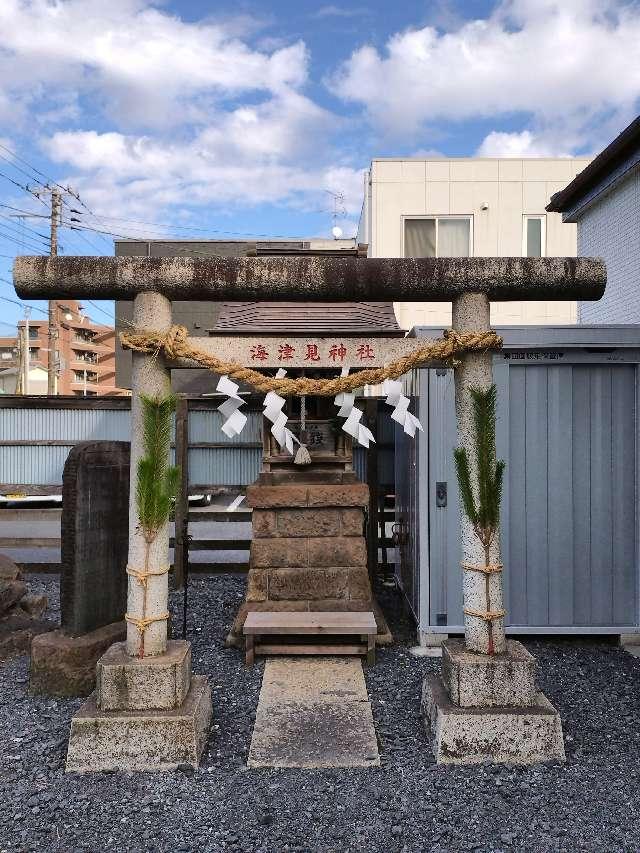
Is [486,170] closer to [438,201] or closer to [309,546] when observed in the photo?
[438,201]

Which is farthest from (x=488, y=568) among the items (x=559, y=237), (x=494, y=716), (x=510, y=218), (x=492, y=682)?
(x=559, y=237)

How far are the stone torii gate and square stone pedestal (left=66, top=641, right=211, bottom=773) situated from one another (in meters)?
0.03

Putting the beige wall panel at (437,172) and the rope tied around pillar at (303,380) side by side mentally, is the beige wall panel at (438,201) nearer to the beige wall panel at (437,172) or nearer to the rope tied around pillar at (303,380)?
the beige wall panel at (437,172)

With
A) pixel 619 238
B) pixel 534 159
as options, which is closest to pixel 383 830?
pixel 619 238

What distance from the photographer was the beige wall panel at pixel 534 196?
15023 millimetres

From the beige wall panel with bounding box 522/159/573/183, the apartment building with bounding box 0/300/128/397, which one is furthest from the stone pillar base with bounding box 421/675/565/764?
the apartment building with bounding box 0/300/128/397

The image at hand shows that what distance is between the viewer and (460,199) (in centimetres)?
1484

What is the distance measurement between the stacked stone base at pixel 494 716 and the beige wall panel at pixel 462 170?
13.4 metres

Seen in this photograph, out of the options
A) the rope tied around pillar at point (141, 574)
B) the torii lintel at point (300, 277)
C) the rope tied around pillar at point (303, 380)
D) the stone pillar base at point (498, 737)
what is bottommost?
the stone pillar base at point (498, 737)

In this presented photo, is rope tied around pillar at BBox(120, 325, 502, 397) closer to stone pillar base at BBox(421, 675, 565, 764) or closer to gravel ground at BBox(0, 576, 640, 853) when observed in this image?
stone pillar base at BBox(421, 675, 565, 764)

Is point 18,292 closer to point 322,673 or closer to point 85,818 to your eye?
point 85,818

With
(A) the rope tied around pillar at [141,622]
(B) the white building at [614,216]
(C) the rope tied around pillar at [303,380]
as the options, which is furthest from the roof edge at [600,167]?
(A) the rope tied around pillar at [141,622]

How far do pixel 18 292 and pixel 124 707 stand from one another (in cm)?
294

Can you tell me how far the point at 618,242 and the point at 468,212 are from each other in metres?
6.88
